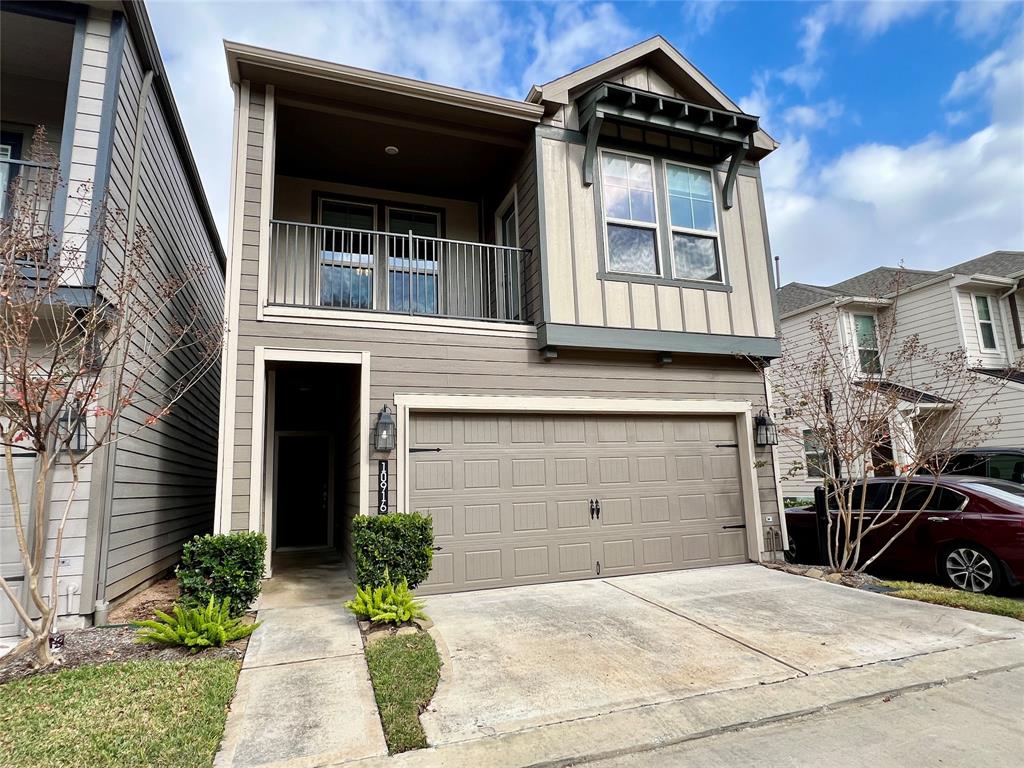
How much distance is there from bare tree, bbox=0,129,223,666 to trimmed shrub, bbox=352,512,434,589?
2.04 metres

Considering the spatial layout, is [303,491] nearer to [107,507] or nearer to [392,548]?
[107,507]

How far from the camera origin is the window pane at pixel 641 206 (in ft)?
24.1

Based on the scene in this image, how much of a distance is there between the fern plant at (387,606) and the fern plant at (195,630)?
0.85 metres

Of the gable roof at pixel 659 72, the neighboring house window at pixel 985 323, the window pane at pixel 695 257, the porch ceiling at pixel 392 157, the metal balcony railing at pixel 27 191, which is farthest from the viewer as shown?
the neighboring house window at pixel 985 323

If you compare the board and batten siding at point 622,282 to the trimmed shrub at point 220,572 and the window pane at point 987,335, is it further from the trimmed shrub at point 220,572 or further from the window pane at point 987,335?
the window pane at point 987,335

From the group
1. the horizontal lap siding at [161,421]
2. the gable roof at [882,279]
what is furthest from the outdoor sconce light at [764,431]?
the gable roof at [882,279]

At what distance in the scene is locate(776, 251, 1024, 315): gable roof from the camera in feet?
48.4

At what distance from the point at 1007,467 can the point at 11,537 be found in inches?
522

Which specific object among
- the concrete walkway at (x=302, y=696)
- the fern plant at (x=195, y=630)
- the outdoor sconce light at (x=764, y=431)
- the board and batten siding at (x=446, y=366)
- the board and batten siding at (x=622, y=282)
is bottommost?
the concrete walkway at (x=302, y=696)

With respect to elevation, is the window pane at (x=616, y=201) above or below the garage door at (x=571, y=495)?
above

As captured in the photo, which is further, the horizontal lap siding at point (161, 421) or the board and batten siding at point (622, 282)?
the board and batten siding at point (622, 282)

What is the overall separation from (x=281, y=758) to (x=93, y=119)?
18.8ft

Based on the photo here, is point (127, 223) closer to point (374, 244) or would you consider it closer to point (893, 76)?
point (374, 244)

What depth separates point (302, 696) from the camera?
11.2 ft
